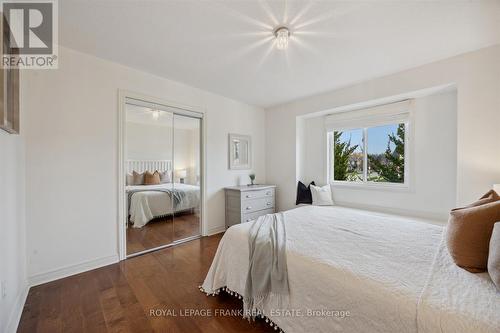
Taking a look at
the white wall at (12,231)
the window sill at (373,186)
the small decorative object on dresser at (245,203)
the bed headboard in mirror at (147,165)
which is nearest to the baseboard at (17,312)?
the white wall at (12,231)

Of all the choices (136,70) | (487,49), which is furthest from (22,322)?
(487,49)

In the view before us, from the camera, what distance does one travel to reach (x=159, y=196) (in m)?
3.04

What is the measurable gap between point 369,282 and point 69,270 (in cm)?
281

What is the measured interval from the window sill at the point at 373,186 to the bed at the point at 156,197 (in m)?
2.47

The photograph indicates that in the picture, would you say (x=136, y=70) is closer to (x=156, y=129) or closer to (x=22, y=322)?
(x=156, y=129)

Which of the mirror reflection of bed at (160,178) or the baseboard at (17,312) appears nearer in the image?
the baseboard at (17,312)

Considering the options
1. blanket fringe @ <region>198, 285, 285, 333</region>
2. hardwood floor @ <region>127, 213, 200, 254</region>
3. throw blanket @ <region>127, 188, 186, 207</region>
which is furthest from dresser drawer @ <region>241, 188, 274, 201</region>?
blanket fringe @ <region>198, 285, 285, 333</region>

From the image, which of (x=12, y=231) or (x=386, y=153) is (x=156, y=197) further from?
(x=386, y=153)

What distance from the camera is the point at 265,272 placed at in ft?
4.92

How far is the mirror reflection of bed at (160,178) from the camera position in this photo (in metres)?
2.74

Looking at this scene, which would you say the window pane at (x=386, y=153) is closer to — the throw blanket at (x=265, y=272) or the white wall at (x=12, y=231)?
the throw blanket at (x=265, y=272)

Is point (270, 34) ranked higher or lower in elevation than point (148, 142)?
higher

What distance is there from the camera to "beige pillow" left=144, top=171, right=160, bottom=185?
2885 millimetres

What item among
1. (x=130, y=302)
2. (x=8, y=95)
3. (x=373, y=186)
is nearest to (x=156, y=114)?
(x=8, y=95)
